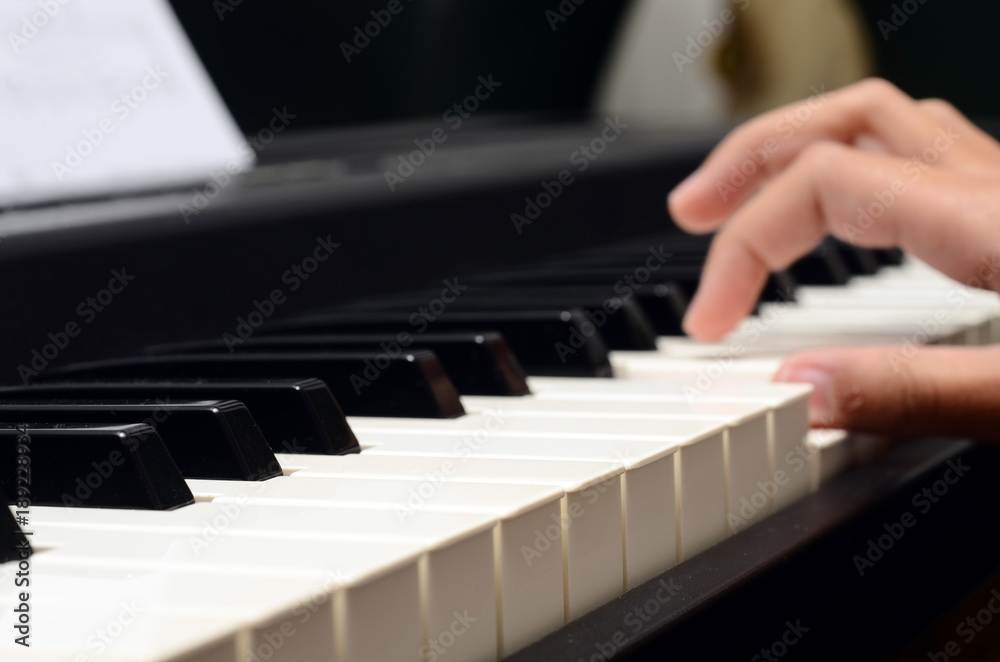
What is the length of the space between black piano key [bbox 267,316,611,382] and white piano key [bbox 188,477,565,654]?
364 millimetres

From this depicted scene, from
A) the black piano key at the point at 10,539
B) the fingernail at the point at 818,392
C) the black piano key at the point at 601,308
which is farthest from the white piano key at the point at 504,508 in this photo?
the black piano key at the point at 601,308

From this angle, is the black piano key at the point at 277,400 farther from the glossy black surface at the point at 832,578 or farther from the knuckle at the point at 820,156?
the knuckle at the point at 820,156

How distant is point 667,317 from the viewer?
1.21 meters

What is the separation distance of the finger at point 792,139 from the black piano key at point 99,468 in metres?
0.79

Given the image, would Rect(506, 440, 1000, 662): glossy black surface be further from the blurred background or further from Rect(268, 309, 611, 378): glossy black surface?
the blurred background

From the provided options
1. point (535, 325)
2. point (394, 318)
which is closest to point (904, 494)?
point (535, 325)

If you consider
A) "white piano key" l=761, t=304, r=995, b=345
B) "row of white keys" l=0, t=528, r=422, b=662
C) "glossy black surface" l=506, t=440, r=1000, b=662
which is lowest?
"glossy black surface" l=506, t=440, r=1000, b=662

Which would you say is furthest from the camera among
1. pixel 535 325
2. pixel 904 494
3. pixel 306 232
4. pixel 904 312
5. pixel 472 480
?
pixel 904 312

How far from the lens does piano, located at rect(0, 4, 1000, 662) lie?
492mm

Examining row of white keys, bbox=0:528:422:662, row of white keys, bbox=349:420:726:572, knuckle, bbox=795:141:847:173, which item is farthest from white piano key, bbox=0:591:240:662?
knuckle, bbox=795:141:847:173

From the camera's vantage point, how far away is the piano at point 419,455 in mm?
492

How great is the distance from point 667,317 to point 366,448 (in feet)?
1.87

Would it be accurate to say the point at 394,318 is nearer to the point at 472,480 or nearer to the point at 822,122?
the point at 472,480

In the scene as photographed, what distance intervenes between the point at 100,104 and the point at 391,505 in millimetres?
705
